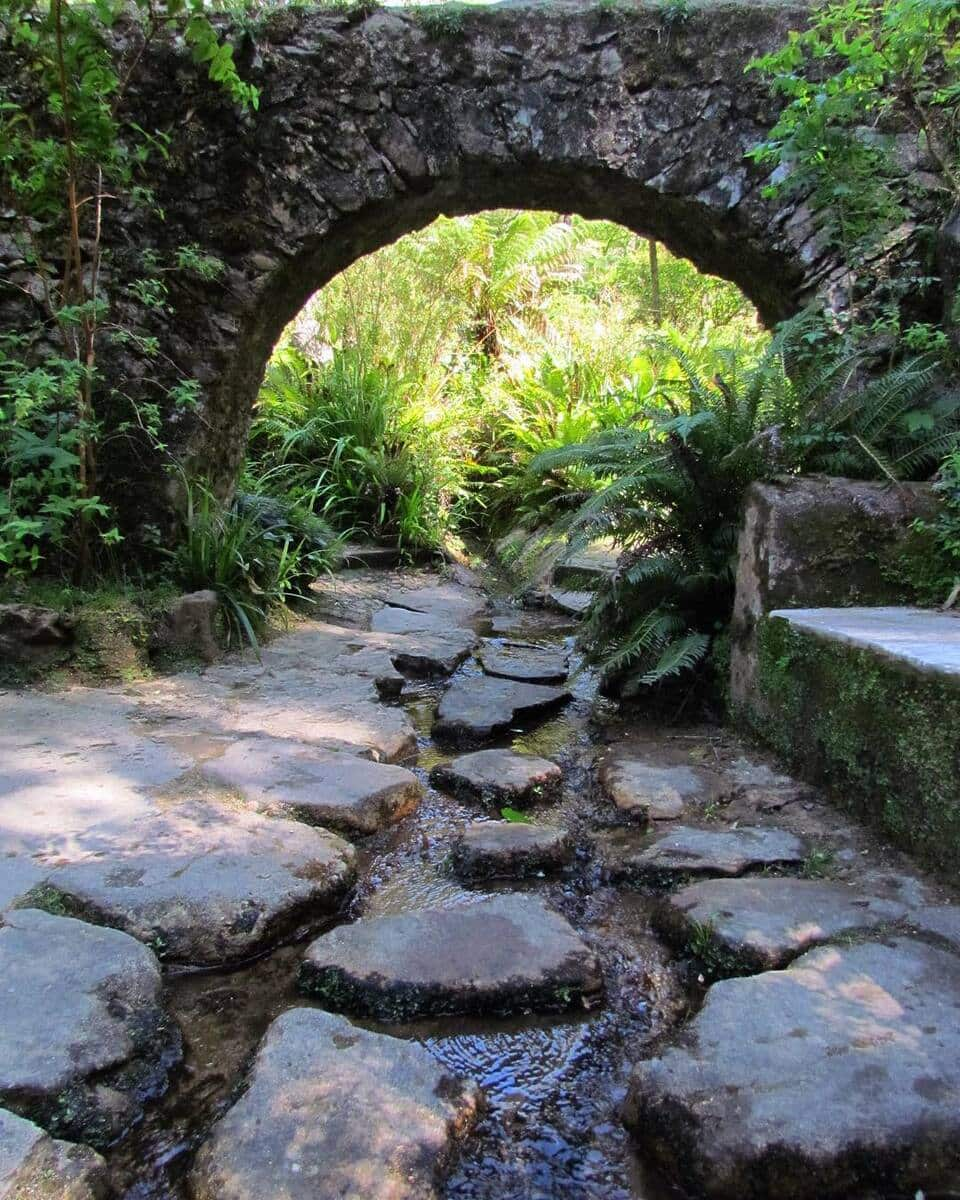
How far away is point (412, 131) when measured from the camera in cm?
396

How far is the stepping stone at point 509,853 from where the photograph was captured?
2.24 m

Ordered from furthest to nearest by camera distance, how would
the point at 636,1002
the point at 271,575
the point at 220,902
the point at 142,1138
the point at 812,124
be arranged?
the point at 271,575 → the point at 812,124 → the point at 220,902 → the point at 636,1002 → the point at 142,1138

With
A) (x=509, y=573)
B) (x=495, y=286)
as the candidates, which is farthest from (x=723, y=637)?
(x=495, y=286)

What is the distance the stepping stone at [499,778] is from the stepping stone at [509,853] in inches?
13.1

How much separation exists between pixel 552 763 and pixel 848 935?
1.34 m

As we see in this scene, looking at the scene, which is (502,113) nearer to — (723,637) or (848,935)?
(723,637)

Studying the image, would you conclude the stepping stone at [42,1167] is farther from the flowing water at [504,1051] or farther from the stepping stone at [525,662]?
the stepping stone at [525,662]

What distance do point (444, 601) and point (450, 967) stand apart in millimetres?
4127

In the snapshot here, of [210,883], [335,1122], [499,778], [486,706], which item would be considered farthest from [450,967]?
[486,706]

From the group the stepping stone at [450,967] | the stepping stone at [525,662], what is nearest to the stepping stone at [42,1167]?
the stepping stone at [450,967]

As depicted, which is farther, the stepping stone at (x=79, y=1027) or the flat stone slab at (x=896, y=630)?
the flat stone slab at (x=896, y=630)

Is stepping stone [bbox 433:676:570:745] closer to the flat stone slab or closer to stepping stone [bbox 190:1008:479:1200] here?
the flat stone slab

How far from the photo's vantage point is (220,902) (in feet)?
6.15

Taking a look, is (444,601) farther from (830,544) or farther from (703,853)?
(703,853)
